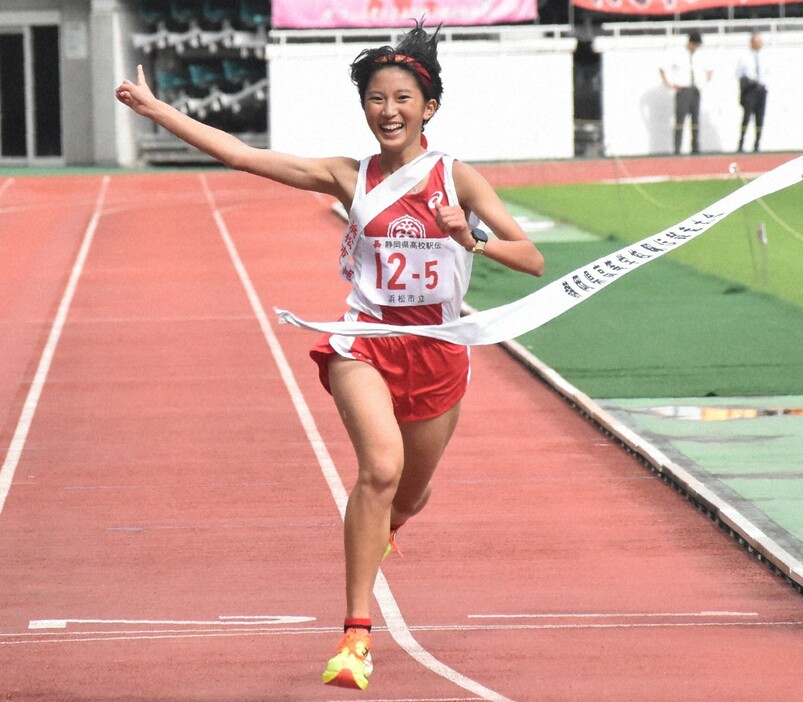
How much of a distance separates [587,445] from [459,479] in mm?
1271

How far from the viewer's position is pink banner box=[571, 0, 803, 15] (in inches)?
1401

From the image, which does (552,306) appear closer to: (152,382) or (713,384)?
(713,384)

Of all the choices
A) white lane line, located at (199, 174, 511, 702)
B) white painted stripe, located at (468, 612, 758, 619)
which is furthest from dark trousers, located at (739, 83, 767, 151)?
white painted stripe, located at (468, 612, 758, 619)

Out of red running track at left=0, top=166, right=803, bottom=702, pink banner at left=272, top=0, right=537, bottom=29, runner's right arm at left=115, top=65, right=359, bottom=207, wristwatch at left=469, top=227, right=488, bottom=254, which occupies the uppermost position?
pink banner at left=272, top=0, right=537, bottom=29

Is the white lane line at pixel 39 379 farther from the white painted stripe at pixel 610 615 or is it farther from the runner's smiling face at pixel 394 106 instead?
the runner's smiling face at pixel 394 106

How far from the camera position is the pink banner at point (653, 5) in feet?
117

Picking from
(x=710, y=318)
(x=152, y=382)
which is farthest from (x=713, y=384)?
(x=152, y=382)

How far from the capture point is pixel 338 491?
31.9 ft

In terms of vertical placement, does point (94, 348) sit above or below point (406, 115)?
below

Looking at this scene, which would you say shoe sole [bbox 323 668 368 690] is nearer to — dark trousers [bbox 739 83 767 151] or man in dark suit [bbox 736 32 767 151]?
man in dark suit [bbox 736 32 767 151]

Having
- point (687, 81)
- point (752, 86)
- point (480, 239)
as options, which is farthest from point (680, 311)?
point (687, 81)

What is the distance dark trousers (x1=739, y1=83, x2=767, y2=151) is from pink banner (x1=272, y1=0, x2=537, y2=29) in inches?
176

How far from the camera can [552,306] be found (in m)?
6.37

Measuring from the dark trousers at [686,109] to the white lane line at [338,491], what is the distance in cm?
1579
